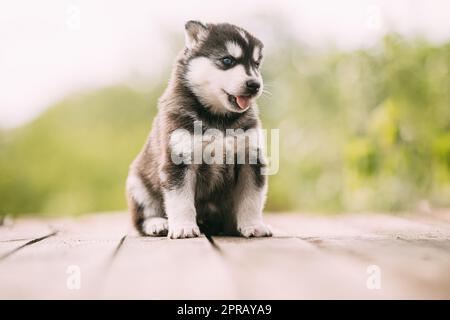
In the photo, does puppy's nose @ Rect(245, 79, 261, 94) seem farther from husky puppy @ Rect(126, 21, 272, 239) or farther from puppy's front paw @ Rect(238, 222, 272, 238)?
puppy's front paw @ Rect(238, 222, 272, 238)

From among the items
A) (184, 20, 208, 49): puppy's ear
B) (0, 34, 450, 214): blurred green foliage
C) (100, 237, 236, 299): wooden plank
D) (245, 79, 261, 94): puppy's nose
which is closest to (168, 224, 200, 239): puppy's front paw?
(100, 237, 236, 299): wooden plank

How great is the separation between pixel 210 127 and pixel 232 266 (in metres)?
0.95

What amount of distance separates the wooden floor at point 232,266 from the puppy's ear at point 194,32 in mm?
1060

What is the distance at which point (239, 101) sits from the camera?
110 inches

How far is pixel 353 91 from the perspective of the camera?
5527mm

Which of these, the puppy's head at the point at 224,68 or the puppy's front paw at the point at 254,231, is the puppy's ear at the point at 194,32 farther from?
the puppy's front paw at the point at 254,231

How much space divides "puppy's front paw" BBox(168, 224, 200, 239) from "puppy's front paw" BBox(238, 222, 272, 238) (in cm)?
25

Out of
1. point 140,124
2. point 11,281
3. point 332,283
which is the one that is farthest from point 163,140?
point 140,124

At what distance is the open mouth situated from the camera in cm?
280

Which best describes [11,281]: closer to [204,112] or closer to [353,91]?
[204,112]
